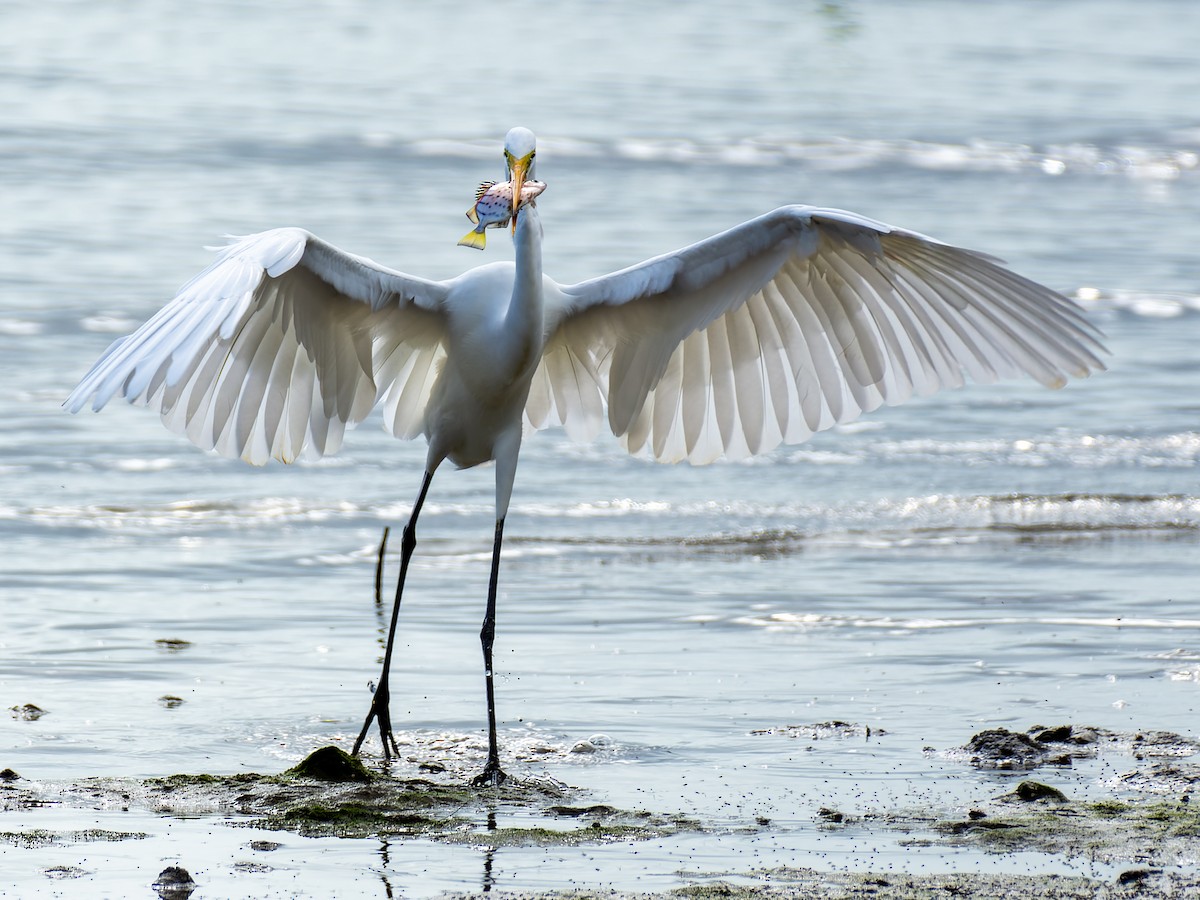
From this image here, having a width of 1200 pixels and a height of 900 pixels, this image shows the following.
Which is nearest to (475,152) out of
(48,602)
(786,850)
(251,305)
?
(48,602)

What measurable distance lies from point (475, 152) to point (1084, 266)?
812cm

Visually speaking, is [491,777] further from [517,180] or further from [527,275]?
[517,180]

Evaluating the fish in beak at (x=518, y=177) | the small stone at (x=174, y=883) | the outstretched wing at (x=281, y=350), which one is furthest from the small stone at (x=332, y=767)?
the fish in beak at (x=518, y=177)

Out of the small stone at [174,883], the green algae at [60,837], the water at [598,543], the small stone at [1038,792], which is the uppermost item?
the water at [598,543]

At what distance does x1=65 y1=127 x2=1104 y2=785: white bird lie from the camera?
250 inches

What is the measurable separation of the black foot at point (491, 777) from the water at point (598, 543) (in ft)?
0.80

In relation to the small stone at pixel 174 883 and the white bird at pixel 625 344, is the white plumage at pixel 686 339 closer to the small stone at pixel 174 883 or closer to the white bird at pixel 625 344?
the white bird at pixel 625 344

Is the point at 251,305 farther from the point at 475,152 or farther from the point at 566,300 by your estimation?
the point at 475,152

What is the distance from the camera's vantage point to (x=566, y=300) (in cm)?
682

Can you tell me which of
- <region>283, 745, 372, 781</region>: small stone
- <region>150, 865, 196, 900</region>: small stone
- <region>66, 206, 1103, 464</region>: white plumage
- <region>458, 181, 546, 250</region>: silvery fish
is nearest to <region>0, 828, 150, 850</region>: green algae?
<region>150, 865, 196, 900</region>: small stone

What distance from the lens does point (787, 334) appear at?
704 centimetres

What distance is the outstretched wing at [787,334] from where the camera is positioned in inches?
254

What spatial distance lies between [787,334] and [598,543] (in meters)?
3.07

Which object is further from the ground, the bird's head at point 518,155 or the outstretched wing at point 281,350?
the bird's head at point 518,155
